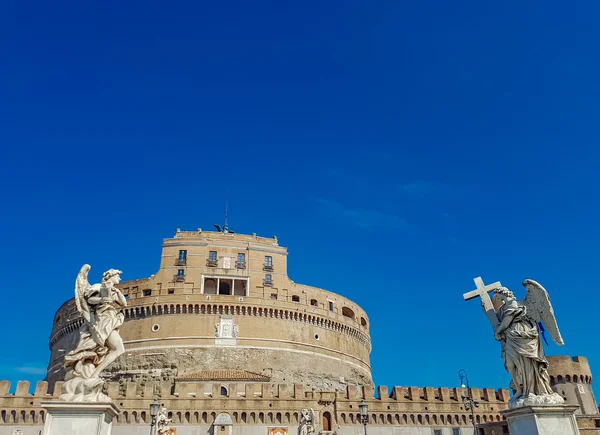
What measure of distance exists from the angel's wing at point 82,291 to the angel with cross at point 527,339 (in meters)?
7.48

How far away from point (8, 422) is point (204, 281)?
22163 millimetres

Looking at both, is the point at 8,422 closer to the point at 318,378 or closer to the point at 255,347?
the point at 255,347

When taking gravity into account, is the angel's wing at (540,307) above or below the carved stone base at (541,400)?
above

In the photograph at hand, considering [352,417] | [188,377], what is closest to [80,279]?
[352,417]

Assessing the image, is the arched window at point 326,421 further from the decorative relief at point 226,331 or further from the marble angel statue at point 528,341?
the marble angel statue at point 528,341

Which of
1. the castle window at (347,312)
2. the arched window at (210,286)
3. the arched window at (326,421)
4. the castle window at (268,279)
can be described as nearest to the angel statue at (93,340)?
the arched window at (326,421)

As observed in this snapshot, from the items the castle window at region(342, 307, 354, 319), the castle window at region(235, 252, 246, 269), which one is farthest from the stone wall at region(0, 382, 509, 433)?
the castle window at region(342, 307, 354, 319)

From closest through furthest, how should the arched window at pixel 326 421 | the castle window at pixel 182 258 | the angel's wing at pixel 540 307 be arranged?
the angel's wing at pixel 540 307 < the arched window at pixel 326 421 < the castle window at pixel 182 258

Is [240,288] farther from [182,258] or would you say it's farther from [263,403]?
[263,403]

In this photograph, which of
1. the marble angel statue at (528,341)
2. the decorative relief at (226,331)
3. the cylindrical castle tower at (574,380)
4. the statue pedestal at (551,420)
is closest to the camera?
the statue pedestal at (551,420)

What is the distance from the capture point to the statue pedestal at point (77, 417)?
7809mm

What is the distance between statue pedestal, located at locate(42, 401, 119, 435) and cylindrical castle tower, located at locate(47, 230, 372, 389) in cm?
3819

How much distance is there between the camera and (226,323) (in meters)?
50.9

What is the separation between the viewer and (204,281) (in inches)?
2130
